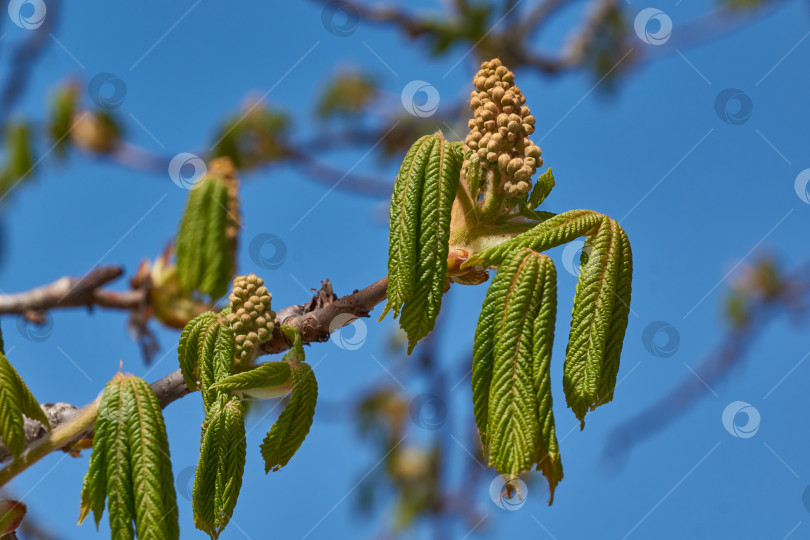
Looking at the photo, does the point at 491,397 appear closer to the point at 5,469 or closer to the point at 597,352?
the point at 597,352


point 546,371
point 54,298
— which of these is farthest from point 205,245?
point 546,371

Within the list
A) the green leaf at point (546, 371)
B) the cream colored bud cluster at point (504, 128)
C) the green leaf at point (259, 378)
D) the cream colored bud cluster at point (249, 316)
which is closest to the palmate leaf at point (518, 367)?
the green leaf at point (546, 371)

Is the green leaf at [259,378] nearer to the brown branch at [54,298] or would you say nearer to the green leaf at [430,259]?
the green leaf at [430,259]

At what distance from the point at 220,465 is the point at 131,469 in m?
0.19

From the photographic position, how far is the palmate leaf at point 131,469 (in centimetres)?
163

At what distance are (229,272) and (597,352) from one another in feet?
5.64

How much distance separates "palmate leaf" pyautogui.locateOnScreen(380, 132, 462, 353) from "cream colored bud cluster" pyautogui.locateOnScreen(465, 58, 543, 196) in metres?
0.11

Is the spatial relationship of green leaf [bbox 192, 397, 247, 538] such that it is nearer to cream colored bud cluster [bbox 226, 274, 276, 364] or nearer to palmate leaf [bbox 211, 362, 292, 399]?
palmate leaf [bbox 211, 362, 292, 399]

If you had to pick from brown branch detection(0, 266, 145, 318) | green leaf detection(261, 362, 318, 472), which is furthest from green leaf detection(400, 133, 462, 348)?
brown branch detection(0, 266, 145, 318)

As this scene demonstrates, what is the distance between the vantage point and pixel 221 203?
118 inches

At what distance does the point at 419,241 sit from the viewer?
5.08ft

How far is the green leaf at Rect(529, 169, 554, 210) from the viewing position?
5.58 ft

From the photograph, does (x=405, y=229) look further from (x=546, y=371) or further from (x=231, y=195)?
(x=231, y=195)

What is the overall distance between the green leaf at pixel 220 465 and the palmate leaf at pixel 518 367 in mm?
520
